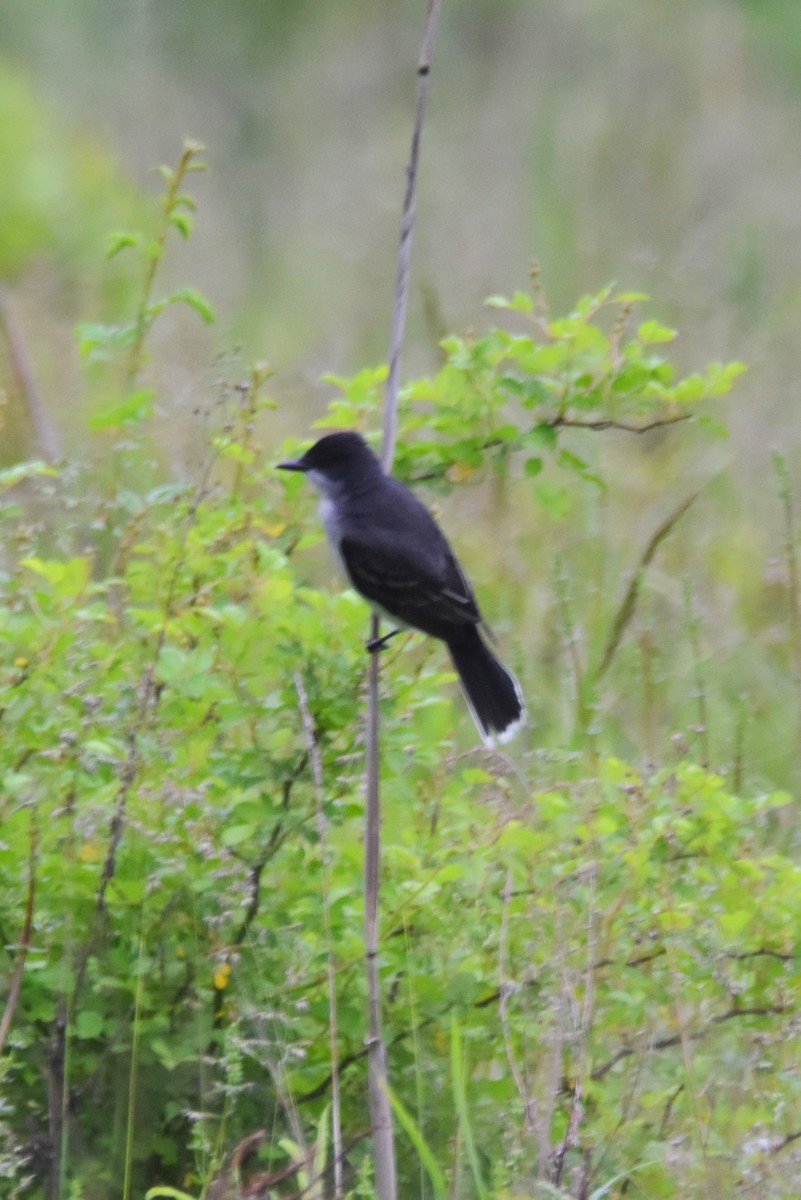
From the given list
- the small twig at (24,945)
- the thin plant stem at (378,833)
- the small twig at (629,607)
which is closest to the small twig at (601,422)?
the thin plant stem at (378,833)

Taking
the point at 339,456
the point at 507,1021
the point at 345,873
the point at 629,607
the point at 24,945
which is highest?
the point at 339,456

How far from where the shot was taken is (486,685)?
391 centimetres

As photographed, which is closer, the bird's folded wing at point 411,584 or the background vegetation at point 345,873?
the background vegetation at point 345,873

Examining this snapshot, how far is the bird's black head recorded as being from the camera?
3799mm

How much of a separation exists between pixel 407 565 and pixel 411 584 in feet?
0.18

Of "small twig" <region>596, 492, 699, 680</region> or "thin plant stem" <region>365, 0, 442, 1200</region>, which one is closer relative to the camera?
"thin plant stem" <region>365, 0, 442, 1200</region>

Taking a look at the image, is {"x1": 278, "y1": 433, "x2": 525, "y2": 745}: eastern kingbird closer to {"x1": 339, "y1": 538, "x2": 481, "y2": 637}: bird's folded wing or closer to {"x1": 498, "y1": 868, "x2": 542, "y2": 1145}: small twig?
{"x1": 339, "y1": 538, "x2": 481, "y2": 637}: bird's folded wing

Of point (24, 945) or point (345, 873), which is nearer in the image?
point (24, 945)

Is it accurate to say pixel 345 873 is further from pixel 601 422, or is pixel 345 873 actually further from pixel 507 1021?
pixel 601 422

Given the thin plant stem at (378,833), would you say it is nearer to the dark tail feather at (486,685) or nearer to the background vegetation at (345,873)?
the background vegetation at (345,873)

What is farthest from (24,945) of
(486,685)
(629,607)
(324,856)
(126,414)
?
(629,607)

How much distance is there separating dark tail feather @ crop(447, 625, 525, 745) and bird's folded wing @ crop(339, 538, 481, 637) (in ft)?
0.29

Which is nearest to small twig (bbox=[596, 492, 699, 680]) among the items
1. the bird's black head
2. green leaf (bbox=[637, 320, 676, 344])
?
the bird's black head

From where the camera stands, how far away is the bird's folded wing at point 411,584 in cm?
374
